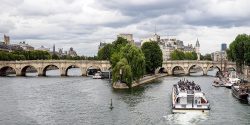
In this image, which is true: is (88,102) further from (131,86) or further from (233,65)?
(233,65)

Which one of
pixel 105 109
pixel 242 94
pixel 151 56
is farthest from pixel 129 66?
pixel 151 56

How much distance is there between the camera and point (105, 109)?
50.3 metres

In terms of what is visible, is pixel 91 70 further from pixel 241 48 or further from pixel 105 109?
pixel 105 109

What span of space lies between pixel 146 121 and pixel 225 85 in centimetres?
4029

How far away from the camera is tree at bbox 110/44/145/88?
2867 inches

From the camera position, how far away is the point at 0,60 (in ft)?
434

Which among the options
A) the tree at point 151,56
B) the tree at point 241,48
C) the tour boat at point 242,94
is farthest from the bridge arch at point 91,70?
the tour boat at point 242,94

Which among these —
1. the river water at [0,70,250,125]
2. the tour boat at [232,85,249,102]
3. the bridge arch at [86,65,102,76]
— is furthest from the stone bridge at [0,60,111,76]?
the tour boat at [232,85,249,102]

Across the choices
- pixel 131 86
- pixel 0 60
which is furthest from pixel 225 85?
pixel 0 60

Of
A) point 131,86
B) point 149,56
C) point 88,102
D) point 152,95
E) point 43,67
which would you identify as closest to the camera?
point 88,102

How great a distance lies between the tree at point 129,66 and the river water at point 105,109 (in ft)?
14.4

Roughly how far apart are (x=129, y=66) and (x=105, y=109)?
24.2m

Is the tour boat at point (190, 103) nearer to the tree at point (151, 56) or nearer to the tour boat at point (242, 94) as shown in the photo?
the tour boat at point (242, 94)

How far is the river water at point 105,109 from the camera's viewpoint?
1687 inches
